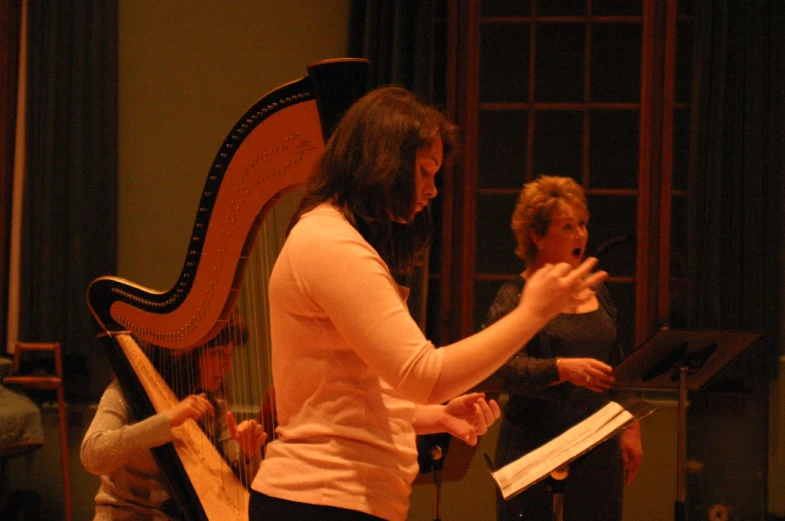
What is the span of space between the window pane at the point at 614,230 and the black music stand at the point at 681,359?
4.60ft

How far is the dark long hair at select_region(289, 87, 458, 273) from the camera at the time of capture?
1159mm

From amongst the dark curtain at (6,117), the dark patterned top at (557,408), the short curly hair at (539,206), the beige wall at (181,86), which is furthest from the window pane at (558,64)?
the dark curtain at (6,117)

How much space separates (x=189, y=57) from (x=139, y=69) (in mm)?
234

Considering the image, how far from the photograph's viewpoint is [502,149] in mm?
4125

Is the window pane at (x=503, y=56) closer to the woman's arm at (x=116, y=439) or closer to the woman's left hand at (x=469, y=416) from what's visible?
the woman's arm at (x=116, y=439)

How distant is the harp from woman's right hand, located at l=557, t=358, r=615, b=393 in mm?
853

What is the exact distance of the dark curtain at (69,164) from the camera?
4.00 meters

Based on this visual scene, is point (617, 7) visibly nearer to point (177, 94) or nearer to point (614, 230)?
point (614, 230)

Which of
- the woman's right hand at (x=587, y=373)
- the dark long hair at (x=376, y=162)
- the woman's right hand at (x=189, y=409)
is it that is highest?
the dark long hair at (x=376, y=162)

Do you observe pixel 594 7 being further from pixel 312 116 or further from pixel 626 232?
pixel 312 116

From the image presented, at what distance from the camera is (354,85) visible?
1.29 metres

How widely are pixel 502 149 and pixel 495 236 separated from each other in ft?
1.33

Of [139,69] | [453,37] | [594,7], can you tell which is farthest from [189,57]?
[594,7]

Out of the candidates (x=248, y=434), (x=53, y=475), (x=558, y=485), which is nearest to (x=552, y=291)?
(x=248, y=434)
